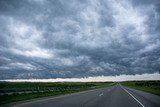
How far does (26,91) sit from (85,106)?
57.3ft

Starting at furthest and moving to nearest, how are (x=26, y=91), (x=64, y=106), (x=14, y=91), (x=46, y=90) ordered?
(x=46, y=90) < (x=26, y=91) < (x=14, y=91) < (x=64, y=106)

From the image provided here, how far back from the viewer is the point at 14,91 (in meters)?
28.3

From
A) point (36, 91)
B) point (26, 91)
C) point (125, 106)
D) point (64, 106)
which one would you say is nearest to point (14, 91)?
point (26, 91)

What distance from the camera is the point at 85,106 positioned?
1503cm

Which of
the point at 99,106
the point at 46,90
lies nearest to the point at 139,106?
Result: the point at 99,106

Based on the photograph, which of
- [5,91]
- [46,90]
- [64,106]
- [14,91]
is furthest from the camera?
[46,90]

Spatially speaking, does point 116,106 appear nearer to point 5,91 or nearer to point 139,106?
point 139,106

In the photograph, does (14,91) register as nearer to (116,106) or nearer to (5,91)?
(5,91)

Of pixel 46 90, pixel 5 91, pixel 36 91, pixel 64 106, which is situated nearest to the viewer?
pixel 64 106

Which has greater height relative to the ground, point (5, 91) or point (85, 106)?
point (5, 91)

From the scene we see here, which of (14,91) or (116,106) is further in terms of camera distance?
(14,91)

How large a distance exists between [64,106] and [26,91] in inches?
672

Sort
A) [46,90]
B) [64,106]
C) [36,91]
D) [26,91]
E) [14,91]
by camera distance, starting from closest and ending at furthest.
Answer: [64,106], [14,91], [26,91], [36,91], [46,90]

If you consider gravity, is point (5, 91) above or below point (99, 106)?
above
